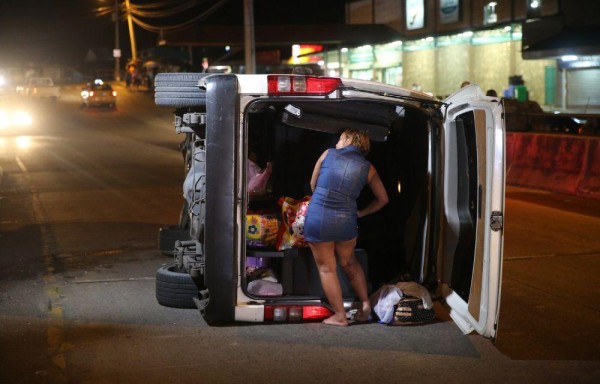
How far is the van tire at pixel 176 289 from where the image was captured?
739 centimetres

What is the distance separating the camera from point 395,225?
7.66 m

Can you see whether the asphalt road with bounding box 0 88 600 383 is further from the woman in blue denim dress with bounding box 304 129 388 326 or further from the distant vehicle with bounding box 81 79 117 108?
the distant vehicle with bounding box 81 79 117 108

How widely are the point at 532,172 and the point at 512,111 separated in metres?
4.26

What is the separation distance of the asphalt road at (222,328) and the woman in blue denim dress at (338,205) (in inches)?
21.2

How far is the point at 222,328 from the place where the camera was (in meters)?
6.81

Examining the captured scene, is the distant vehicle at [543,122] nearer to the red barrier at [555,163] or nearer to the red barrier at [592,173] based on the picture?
the red barrier at [555,163]

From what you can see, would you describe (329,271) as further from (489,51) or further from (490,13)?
(490,13)

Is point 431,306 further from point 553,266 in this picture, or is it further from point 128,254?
point 128,254

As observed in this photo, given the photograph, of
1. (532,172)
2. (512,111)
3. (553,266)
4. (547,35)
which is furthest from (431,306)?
(547,35)

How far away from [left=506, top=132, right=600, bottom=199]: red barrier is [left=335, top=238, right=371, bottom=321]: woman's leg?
880cm

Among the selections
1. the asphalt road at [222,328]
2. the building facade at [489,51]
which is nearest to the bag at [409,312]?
the asphalt road at [222,328]

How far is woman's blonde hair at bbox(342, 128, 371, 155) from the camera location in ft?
21.6

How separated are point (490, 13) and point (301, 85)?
90.6ft

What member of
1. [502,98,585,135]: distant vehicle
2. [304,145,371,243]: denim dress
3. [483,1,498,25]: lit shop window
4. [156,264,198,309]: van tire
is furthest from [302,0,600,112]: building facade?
[156,264,198,309]: van tire
